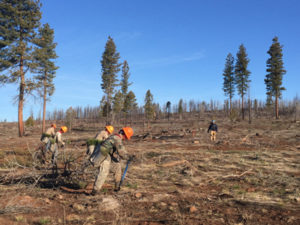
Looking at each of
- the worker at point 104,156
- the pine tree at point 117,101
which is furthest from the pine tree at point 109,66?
the worker at point 104,156

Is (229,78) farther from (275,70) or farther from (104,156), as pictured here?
(104,156)

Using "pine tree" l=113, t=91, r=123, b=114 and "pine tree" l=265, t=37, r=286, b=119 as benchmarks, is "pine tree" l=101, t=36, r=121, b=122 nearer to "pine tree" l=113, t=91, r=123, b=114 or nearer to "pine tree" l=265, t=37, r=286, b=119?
"pine tree" l=113, t=91, r=123, b=114

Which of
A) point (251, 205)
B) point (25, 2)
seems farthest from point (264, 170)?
point (25, 2)

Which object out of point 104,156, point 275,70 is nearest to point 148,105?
point 275,70

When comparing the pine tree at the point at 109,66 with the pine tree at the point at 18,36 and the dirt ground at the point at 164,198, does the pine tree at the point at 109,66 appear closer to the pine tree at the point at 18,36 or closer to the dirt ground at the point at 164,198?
the pine tree at the point at 18,36

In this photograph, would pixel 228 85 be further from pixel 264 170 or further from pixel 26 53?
pixel 264 170

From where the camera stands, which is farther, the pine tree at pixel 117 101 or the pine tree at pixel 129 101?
the pine tree at pixel 129 101

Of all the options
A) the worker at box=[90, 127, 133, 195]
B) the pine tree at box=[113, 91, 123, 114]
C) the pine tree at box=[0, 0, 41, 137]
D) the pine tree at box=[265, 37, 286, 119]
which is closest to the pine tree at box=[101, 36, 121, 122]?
the pine tree at box=[113, 91, 123, 114]

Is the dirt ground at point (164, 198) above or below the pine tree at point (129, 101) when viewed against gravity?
below

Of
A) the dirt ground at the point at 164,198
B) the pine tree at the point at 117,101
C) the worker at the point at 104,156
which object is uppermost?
the pine tree at the point at 117,101

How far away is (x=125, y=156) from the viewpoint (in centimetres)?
578

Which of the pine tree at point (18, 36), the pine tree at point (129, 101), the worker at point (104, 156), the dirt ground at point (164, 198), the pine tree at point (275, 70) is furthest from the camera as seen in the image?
the pine tree at point (129, 101)

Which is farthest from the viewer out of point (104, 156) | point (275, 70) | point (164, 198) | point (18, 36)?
point (275, 70)

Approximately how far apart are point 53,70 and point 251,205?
1228 inches
